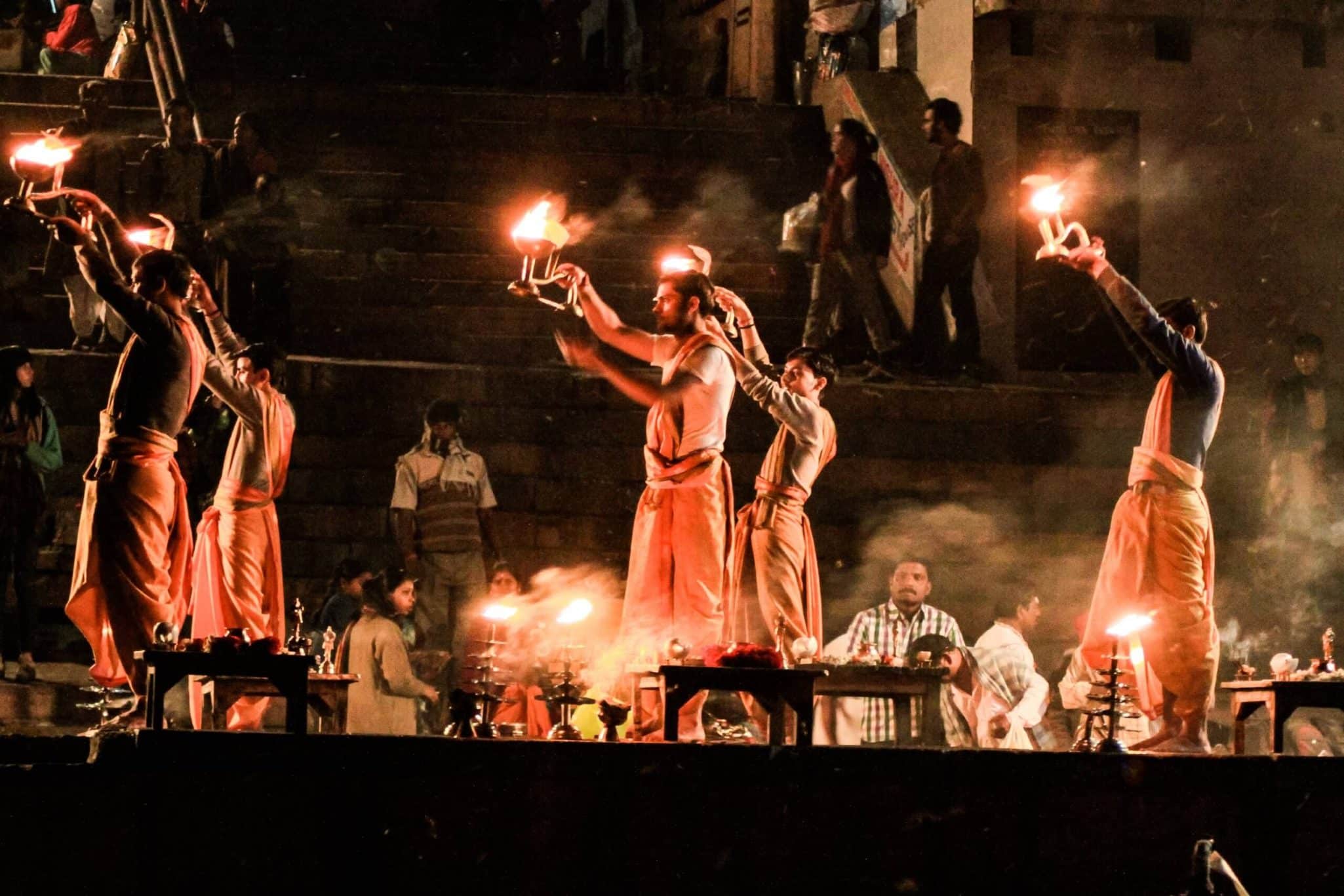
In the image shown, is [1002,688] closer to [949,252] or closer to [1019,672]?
[1019,672]

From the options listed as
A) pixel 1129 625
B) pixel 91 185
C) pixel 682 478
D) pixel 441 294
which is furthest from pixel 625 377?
pixel 91 185

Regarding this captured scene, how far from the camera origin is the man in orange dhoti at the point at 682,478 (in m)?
10.8

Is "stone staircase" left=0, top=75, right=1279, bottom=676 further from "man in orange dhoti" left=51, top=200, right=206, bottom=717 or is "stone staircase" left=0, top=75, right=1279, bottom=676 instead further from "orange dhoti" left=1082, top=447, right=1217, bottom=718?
"orange dhoti" left=1082, top=447, right=1217, bottom=718

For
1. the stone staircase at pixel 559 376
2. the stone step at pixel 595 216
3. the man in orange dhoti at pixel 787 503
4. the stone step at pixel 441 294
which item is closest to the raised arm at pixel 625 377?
the man in orange dhoti at pixel 787 503

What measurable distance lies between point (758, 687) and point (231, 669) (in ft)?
6.40

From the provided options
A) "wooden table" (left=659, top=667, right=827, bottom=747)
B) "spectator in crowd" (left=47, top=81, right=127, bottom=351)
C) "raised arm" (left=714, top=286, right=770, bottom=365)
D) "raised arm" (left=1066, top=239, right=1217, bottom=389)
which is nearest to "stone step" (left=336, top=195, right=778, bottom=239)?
"spectator in crowd" (left=47, top=81, right=127, bottom=351)

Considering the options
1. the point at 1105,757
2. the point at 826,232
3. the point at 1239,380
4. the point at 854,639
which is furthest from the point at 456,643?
the point at 1239,380

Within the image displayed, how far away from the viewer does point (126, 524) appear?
982 cm

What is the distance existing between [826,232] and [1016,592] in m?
3.16

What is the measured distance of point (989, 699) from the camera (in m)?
11.6

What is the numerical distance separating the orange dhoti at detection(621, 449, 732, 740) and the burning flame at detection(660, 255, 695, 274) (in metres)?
0.86

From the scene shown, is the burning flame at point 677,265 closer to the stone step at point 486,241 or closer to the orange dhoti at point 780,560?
the orange dhoti at point 780,560

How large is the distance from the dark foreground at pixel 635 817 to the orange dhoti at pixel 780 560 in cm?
292

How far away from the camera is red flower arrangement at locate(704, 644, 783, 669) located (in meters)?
8.90
